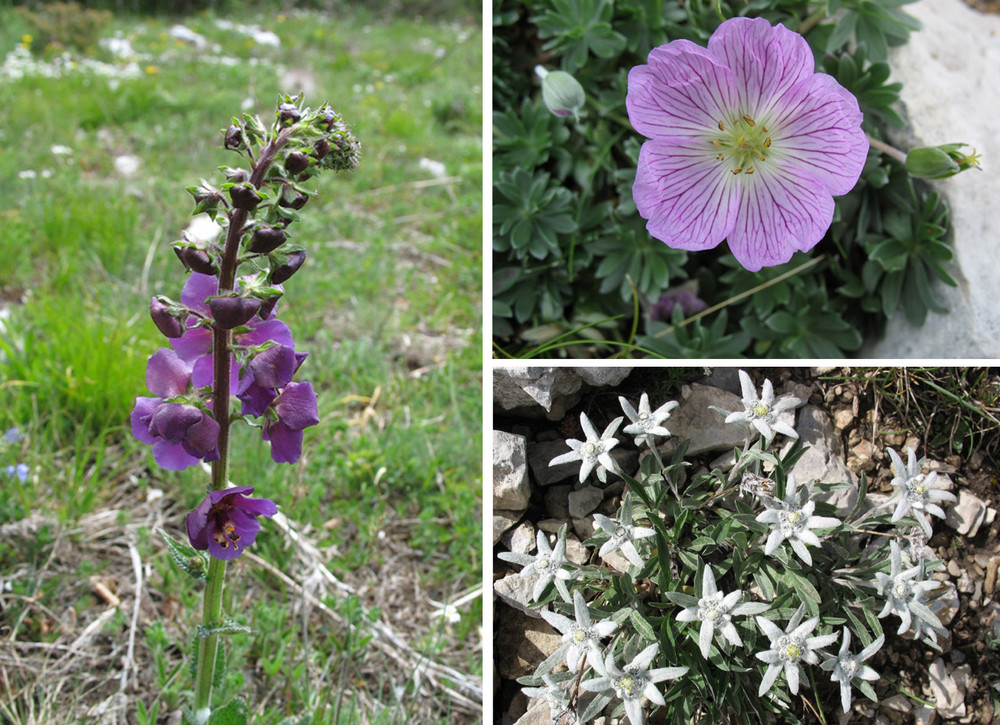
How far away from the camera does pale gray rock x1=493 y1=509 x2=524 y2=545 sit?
1.84m

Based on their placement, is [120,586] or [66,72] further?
[66,72]

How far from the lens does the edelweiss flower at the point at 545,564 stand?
5.51ft

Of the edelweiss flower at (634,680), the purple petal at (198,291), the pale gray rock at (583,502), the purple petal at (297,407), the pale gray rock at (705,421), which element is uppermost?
the purple petal at (198,291)

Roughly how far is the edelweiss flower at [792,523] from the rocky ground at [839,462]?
0.85 ft

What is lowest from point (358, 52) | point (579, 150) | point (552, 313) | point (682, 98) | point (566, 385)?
point (358, 52)

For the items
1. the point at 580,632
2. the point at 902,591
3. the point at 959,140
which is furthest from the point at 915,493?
the point at 959,140

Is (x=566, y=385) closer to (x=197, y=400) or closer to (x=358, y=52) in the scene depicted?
(x=197, y=400)

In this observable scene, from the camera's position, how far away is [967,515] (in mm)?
1916

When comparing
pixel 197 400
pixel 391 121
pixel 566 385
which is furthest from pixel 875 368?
pixel 391 121

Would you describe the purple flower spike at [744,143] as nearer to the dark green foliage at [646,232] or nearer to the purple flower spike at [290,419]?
the dark green foliage at [646,232]

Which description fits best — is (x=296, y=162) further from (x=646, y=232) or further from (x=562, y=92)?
(x=646, y=232)

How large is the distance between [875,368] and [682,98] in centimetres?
79

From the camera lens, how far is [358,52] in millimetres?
6793

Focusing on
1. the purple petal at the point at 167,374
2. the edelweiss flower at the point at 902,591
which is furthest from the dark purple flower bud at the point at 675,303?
the purple petal at the point at 167,374
